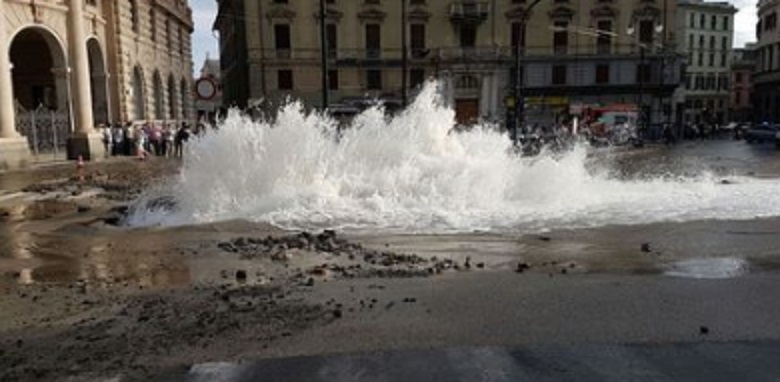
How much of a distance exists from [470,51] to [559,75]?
8.09 meters

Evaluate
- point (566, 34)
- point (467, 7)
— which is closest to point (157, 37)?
point (467, 7)

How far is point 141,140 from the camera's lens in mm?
35875

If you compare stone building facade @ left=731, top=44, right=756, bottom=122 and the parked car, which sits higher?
stone building facade @ left=731, top=44, right=756, bottom=122

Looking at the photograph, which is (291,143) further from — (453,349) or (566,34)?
(566,34)

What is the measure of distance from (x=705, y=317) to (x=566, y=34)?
196 ft

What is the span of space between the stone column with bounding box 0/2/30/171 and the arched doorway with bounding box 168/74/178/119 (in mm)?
28251

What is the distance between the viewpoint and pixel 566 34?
64.0 m

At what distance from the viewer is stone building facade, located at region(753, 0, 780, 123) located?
92000 mm

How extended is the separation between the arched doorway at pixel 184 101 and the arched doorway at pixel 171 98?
307 centimetres

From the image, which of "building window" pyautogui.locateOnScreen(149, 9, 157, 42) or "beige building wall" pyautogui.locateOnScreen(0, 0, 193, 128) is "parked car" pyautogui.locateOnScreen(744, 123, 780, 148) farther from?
"building window" pyautogui.locateOnScreen(149, 9, 157, 42)

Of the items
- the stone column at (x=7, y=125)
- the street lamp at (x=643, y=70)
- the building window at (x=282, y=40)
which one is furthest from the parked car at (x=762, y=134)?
the stone column at (x=7, y=125)

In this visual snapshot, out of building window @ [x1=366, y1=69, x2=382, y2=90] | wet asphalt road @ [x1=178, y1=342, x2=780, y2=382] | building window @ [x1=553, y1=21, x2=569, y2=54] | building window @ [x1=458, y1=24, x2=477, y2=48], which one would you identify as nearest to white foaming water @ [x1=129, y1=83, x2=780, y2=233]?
wet asphalt road @ [x1=178, y1=342, x2=780, y2=382]

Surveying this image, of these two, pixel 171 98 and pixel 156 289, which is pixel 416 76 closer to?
pixel 171 98

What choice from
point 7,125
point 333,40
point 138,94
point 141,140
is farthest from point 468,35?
point 7,125
